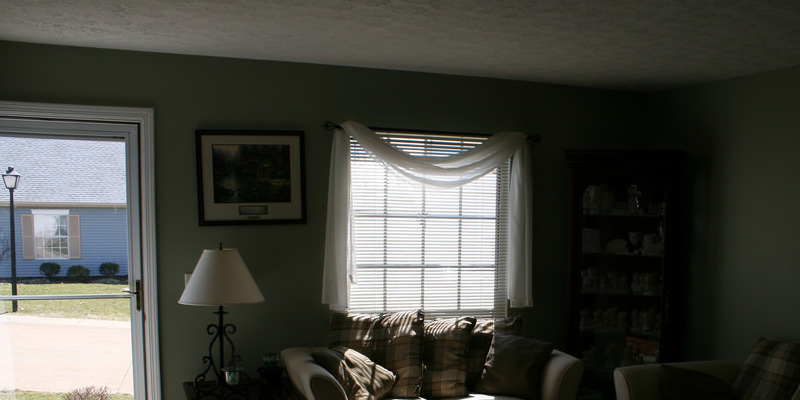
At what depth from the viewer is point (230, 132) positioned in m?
3.76

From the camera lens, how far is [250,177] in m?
3.83

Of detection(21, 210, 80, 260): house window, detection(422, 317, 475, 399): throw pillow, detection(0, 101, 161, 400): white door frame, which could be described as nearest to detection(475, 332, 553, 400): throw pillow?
detection(422, 317, 475, 399): throw pillow

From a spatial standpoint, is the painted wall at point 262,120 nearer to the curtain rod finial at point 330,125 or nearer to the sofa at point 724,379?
the curtain rod finial at point 330,125

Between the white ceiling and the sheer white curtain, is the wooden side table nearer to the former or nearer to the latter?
the sheer white curtain

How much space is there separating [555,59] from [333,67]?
4.76 ft

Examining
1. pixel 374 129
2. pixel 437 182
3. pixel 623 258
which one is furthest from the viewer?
pixel 623 258

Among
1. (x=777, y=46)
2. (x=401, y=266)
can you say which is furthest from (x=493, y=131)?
(x=777, y=46)

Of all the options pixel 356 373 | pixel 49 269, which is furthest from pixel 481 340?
pixel 49 269

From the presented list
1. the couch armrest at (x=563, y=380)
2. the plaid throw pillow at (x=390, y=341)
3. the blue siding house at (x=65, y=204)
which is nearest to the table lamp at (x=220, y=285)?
the plaid throw pillow at (x=390, y=341)

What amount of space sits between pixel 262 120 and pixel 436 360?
6.23 feet

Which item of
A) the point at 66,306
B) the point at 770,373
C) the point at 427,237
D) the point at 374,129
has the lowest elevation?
the point at 770,373

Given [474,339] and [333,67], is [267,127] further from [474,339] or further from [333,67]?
[474,339]

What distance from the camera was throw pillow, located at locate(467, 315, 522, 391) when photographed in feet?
12.4

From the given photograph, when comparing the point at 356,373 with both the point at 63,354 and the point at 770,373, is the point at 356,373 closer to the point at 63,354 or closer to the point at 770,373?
the point at 63,354
